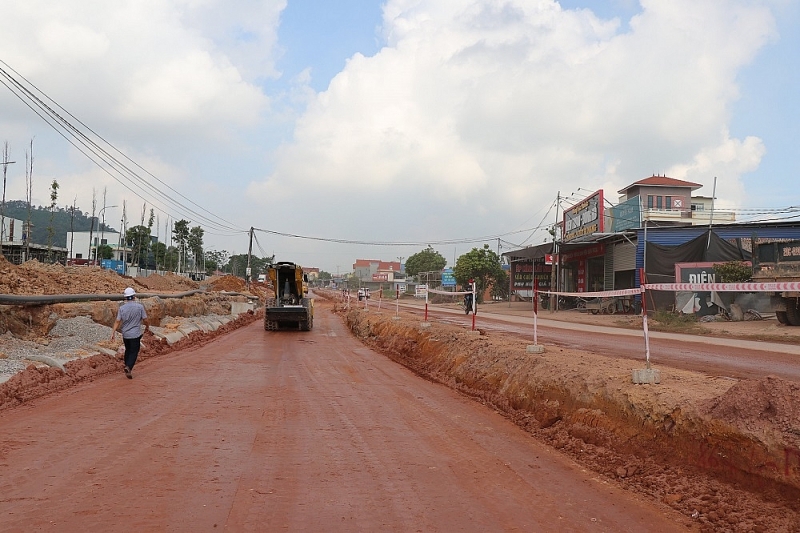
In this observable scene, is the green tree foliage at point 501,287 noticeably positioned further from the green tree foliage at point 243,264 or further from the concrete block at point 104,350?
the green tree foliage at point 243,264

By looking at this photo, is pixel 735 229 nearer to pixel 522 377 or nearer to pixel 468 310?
pixel 468 310

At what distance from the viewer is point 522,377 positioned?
984 centimetres

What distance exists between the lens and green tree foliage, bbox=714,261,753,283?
27188 millimetres

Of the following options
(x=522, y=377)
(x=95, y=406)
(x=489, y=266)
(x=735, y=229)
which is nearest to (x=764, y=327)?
(x=735, y=229)

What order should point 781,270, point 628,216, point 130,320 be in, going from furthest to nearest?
point 628,216, point 781,270, point 130,320

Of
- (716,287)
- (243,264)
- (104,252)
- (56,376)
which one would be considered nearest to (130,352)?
(56,376)

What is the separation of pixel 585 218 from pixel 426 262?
247 ft

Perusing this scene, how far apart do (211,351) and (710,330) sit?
20021 millimetres

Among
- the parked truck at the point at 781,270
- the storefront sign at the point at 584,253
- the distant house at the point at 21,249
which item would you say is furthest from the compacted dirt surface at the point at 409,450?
the distant house at the point at 21,249

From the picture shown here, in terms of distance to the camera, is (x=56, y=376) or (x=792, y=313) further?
(x=792, y=313)

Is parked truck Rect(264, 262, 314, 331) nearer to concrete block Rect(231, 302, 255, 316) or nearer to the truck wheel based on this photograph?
concrete block Rect(231, 302, 255, 316)

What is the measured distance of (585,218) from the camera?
40.8 meters

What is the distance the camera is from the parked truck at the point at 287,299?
25984 millimetres

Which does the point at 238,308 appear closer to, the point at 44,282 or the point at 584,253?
the point at 44,282
